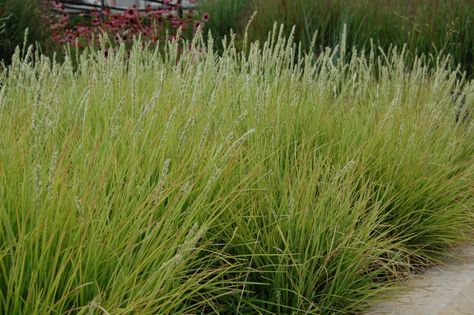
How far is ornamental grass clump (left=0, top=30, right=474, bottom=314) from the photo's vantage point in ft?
6.47

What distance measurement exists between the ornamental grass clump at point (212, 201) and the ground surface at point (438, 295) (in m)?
0.08

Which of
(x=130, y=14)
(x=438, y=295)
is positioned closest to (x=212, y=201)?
(x=438, y=295)

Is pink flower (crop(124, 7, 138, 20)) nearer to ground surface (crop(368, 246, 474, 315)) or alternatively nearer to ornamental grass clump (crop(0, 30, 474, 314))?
ornamental grass clump (crop(0, 30, 474, 314))

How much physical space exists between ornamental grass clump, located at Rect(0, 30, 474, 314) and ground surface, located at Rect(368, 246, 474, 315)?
0.08 m

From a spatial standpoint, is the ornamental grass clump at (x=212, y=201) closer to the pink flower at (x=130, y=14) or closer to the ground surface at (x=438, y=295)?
the ground surface at (x=438, y=295)

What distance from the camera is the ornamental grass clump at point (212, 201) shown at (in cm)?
197

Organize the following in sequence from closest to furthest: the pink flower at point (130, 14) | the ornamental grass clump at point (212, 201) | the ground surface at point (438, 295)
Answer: the ornamental grass clump at point (212, 201), the ground surface at point (438, 295), the pink flower at point (130, 14)

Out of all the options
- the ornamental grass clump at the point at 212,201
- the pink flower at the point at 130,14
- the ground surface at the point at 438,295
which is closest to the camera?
the ornamental grass clump at the point at 212,201

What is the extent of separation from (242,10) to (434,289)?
6118 mm

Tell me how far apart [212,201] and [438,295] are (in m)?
1.01

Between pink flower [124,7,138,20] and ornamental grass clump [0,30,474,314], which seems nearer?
ornamental grass clump [0,30,474,314]

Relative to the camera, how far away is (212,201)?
2646 mm

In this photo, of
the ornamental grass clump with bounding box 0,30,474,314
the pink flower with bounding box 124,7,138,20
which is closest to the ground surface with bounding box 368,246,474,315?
the ornamental grass clump with bounding box 0,30,474,314

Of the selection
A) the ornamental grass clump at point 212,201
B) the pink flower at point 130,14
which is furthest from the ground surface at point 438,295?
the pink flower at point 130,14
